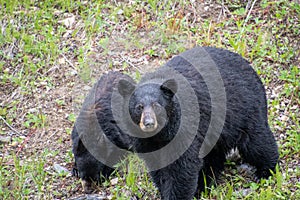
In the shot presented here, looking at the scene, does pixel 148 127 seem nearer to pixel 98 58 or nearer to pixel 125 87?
pixel 125 87

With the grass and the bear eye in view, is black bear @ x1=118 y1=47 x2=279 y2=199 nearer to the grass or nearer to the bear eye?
the bear eye

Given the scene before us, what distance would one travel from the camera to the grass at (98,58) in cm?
628

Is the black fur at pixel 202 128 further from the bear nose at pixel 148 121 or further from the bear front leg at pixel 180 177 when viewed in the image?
the bear nose at pixel 148 121

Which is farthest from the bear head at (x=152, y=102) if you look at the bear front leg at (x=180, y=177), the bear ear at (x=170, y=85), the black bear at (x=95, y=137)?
the black bear at (x=95, y=137)

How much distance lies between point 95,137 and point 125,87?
1479mm

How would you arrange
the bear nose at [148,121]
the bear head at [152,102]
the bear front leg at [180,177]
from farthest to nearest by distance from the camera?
the bear front leg at [180,177] → the bear head at [152,102] → the bear nose at [148,121]

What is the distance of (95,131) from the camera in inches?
248

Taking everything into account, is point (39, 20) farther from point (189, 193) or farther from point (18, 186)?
point (189, 193)

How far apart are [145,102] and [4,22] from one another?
423 cm

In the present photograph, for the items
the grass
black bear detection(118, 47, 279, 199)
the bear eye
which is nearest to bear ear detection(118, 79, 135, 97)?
black bear detection(118, 47, 279, 199)

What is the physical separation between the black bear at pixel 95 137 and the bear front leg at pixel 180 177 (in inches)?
40.6

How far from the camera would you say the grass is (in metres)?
6.28

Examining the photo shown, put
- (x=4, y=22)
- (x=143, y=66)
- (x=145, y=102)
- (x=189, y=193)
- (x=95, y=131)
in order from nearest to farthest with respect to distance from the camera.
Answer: (x=145, y=102), (x=189, y=193), (x=95, y=131), (x=143, y=66), (x=4, y=22)

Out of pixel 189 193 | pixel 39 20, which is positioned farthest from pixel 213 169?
pixel 39 20
